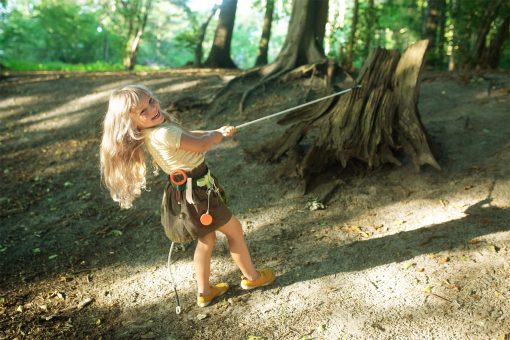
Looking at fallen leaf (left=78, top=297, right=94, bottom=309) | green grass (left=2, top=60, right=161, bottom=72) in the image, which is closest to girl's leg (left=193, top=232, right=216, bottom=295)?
fallen leaf (left=78, top=297, right=94, bottom=309)

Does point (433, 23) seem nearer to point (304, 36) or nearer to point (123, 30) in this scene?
point (304, 36)

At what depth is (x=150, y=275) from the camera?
3.45 meters

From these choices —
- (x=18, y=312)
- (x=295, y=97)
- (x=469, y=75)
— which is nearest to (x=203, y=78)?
(x=295, y=97)

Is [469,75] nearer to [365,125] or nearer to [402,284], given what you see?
[365,125]

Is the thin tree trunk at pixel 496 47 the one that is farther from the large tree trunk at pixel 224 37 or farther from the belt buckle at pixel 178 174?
the belt buckle at pixel 178 174

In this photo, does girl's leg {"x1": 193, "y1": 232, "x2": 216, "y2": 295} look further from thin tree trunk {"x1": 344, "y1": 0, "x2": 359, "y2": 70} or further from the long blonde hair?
thin tree trunk {"x1": 344, "y1": 0, "x2": 359, "y2": 70}

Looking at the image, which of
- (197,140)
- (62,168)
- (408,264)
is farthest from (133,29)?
(408,264)

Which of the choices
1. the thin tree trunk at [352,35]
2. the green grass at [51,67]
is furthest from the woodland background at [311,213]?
the green grass at [51,67]

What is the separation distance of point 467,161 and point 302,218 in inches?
72.1

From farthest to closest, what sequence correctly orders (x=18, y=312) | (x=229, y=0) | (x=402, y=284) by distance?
(x=229, y=0)
(x=18, y=312)
(x=402, y=284)

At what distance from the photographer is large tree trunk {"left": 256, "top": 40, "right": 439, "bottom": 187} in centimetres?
414

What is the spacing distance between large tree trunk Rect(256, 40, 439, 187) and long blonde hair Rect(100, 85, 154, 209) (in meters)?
2.07

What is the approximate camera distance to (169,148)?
247 centimetres

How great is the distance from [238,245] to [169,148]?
850mm
